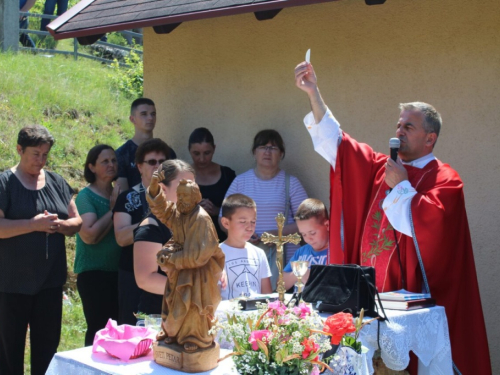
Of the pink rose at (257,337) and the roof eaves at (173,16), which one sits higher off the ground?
the roof eaves at (173,16)

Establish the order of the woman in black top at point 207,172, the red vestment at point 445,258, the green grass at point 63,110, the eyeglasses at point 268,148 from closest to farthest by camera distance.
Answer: the red vestment at point 445,258
the eyeglasses at point 268,148
the woman in black top at point 207,172
the green grass at point 63,110

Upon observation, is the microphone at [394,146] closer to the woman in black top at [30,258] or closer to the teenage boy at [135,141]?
the woman in black top at [30,258]

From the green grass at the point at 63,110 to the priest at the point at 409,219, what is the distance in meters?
4.61

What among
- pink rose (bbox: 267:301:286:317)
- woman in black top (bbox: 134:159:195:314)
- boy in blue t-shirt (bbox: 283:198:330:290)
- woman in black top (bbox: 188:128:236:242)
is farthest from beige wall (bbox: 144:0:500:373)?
pink rose (bbox: 267:301:286:317)

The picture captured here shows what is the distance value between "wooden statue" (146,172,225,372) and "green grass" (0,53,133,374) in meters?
5.45

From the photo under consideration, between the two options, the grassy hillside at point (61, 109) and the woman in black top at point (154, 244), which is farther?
the grassy hillside at point (61, 109)

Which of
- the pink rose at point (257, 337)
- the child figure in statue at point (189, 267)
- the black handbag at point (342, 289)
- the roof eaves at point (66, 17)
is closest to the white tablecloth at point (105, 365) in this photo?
the child figure in statue at point (189, 267)

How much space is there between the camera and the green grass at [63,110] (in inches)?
420

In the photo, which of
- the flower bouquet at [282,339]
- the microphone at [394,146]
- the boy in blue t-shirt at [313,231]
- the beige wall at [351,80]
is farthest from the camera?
the beige wall at [351,80]

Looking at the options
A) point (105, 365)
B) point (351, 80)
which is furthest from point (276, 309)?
point (351, 80)

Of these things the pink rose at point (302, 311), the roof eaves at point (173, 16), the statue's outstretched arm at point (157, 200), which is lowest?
the pink rose at point (302, 311)

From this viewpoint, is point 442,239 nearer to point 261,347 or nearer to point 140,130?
point 261,347

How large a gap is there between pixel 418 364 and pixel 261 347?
1467 millimetres

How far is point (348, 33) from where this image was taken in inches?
245
